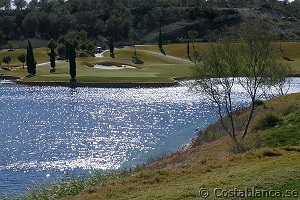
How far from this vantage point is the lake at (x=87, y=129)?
32.0m

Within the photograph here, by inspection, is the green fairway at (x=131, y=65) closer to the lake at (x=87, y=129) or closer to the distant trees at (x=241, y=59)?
the lake at (x=87, y=129)

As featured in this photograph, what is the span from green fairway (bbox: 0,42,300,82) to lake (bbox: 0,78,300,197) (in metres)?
10.2

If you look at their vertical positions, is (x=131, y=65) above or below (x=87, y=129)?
above

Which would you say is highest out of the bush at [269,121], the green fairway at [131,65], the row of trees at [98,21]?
the row of trees at [98,21]

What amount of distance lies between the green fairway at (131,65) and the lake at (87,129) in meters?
10.2

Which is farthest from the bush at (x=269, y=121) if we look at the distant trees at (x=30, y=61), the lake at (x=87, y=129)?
the distant trees at (x=30, y=61)

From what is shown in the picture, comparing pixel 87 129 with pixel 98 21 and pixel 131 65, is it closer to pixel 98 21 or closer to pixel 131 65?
pixel 131 65

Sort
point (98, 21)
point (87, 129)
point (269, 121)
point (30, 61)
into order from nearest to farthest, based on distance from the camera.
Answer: point (269, 121) < point (87, 129) < point (30, 61) < point (98, 21)

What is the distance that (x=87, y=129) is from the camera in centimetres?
4559

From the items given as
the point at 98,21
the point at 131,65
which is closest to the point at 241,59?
the point at 131,65

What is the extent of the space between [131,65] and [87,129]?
6321cm

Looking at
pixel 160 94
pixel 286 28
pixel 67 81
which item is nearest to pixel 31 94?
pixel 67 81

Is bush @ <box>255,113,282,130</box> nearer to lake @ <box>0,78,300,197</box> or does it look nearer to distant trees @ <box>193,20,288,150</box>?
distant trees @ <box>193,20,288,150</box>

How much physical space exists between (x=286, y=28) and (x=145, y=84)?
10273cm
